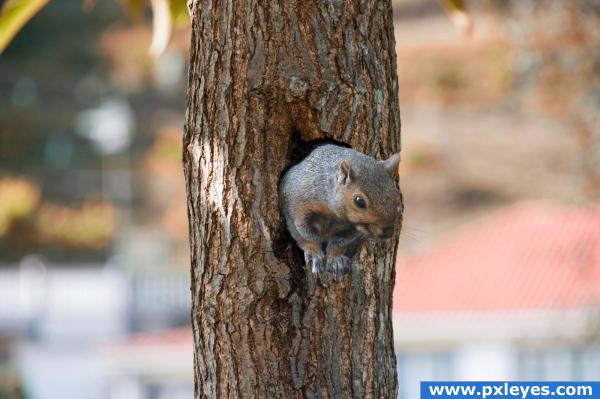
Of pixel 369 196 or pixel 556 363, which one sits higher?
pixel 369 196

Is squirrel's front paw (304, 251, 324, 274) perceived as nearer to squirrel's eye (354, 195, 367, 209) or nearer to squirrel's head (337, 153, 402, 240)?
→ squirrel's head (337, 153, 402, 240)

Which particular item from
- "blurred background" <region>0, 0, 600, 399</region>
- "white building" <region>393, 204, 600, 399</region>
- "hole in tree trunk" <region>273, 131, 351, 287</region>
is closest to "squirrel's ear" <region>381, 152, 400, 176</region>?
"hole in tree trunk" <region>273, 131, 351, 287</region>

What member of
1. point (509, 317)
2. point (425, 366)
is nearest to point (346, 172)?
point (509, 317)

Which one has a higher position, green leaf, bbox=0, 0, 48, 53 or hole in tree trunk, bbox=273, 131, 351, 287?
green leaf, bbox=0, 0, 48, 53

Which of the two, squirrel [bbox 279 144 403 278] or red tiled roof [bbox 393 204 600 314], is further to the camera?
red tiled roof [bbox 393 204 600 314]

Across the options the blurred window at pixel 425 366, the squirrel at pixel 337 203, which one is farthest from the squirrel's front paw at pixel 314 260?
the blurred window at pixel 425 366

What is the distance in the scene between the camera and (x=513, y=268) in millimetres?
17141

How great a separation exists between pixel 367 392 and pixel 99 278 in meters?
14.3

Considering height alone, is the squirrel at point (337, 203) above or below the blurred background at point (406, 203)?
below

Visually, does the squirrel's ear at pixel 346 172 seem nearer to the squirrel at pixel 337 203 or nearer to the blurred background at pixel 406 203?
the squirrel at pixel 337 203

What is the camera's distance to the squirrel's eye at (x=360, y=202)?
3457mm

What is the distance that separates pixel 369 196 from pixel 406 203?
22108mm

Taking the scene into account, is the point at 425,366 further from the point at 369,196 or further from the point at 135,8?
the point at 369,196

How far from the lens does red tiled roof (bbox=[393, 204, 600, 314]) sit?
52.1 feet
